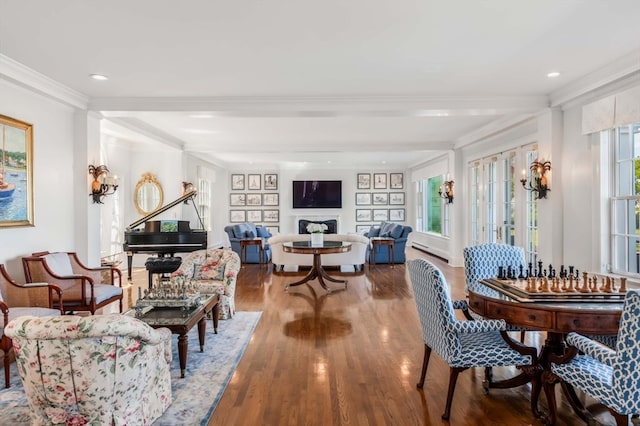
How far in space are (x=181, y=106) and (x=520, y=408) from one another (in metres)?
4.89

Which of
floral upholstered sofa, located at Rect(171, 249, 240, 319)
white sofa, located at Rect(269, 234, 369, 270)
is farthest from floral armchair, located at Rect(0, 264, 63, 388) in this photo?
white sofa, located at Rect(269, 234, 369, 270)

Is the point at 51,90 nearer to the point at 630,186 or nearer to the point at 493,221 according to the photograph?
the point at 630,186

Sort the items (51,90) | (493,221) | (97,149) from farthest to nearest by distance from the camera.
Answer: (493,221), (97,149), (51,90)

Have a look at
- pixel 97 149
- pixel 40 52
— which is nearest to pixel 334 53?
pixel 40 52

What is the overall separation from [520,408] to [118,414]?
256cm

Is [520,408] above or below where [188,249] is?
below

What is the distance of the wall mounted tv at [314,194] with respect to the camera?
508 inches

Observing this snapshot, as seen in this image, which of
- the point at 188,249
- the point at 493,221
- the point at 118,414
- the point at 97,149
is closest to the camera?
the point at 118,414

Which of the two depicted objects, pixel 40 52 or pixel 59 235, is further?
pixel 59 235

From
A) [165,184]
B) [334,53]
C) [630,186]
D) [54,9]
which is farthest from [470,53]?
[165,184]

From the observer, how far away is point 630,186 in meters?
4.05

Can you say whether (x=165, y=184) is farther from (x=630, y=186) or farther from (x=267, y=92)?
(x=630, y=186)

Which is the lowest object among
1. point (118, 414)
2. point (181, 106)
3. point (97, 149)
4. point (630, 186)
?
point (118, 414)

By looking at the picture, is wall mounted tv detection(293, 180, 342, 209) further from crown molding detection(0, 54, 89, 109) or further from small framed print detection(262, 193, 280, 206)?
crown molding detection(0, 54, 89, 109)
